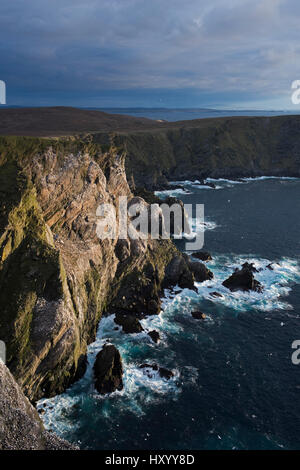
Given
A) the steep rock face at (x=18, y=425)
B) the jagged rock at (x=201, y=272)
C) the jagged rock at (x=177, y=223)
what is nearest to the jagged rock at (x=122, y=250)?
the jagged rock at (x=201, y=272)

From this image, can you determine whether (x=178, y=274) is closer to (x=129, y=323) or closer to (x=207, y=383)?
(x=129, y=323)

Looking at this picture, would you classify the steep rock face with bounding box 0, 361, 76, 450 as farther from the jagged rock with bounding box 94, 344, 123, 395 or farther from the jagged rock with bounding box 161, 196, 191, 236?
the jagged rock with bounding box 161, 196, 191, 236

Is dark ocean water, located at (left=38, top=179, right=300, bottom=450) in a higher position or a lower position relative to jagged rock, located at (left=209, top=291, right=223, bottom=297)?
lower

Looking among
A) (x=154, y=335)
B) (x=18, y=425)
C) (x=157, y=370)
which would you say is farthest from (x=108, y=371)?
(x=18, y=425)

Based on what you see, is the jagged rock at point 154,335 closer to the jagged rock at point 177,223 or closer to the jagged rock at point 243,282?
the jagged rock at point 243,282

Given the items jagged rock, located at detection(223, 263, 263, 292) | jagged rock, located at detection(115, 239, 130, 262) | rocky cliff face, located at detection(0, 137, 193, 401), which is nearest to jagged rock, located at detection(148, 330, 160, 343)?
rocky cliff face, located at detection(0, 137, 193, 401)
